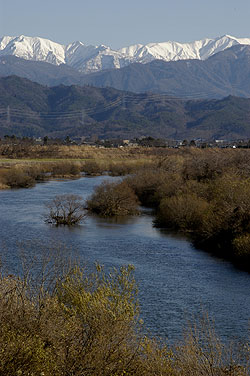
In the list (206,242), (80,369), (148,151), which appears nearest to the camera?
(80,369)

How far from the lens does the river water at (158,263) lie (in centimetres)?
2118

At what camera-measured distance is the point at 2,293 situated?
543 inches

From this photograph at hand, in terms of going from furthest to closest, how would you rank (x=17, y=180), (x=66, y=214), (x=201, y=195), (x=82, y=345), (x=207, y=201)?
1. (x=17, y=180)
2. (x=201, y=195)
3. (x=207, y=201)
4. (x=66, y=214)
5. (x=82, y=345)

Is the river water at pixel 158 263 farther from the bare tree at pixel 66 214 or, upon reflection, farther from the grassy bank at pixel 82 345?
the grassy bank at pixel 82 345

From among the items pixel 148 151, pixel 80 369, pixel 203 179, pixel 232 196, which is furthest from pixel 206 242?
pixel 148 151

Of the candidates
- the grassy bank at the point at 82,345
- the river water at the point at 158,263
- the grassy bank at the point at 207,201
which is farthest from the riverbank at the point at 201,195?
the grassy bank at the point at 82,345

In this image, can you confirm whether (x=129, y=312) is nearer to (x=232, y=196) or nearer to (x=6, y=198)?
(x=232, y=196)

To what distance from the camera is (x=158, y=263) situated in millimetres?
29422

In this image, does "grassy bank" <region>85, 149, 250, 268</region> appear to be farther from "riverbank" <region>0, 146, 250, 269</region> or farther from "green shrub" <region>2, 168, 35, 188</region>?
"green shrub" <region>2, 168, 35, 188</region>

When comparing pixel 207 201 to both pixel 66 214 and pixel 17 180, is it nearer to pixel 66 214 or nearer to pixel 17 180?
pixel 66 214

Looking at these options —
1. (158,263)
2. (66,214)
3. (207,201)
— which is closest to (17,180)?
(66,214)

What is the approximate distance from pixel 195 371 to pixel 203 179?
42570mm

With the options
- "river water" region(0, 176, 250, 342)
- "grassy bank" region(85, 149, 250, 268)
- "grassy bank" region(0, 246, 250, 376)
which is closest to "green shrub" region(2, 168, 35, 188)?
"grassy bank" region(85, 149, 250, 268)

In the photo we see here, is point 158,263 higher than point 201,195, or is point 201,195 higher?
point 201,195
